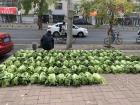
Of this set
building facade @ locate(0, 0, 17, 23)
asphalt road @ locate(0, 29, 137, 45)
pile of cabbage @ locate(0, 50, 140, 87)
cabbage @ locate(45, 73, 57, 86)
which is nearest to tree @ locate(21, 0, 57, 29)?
asphalt road @ locate(0, 29, 137, 45)

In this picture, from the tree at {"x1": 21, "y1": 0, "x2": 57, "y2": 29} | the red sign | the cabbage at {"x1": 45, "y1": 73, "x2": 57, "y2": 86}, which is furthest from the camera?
the red sign

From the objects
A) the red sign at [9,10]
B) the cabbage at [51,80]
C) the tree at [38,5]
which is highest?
the tree at [38,5]

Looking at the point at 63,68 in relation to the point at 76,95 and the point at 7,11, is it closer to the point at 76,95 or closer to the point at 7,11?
the point at 76,95

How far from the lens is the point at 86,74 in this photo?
8.38 m

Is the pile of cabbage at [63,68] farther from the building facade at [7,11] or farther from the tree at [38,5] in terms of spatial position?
the building facade at [7,11]

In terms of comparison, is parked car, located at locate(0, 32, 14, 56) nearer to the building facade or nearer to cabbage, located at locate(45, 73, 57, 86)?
cabbage, located at locate(45, 73, 57, 86)

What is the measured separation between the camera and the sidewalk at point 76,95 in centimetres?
662

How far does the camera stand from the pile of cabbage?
26.4 feet

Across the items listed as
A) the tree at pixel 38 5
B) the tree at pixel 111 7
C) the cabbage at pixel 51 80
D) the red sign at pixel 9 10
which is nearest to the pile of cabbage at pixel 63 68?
the cabbage at pixel 51 80

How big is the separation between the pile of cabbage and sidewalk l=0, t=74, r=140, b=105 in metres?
0.26

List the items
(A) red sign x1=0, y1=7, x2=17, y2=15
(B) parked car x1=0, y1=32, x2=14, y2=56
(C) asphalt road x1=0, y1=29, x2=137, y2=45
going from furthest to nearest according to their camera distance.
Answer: (A) red sign x1=0, y1=7, x2=17, y2=15, (C) asphalt road x1=0, y1=29, x2=137, y2=45, (B) parked car x1=0, y1=32, x2=14, y2=56

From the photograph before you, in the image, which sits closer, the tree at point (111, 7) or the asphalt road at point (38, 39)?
the tree at point (111, 7)

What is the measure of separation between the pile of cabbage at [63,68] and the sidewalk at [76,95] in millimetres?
262

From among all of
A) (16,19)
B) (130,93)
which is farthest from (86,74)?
(16,19)
